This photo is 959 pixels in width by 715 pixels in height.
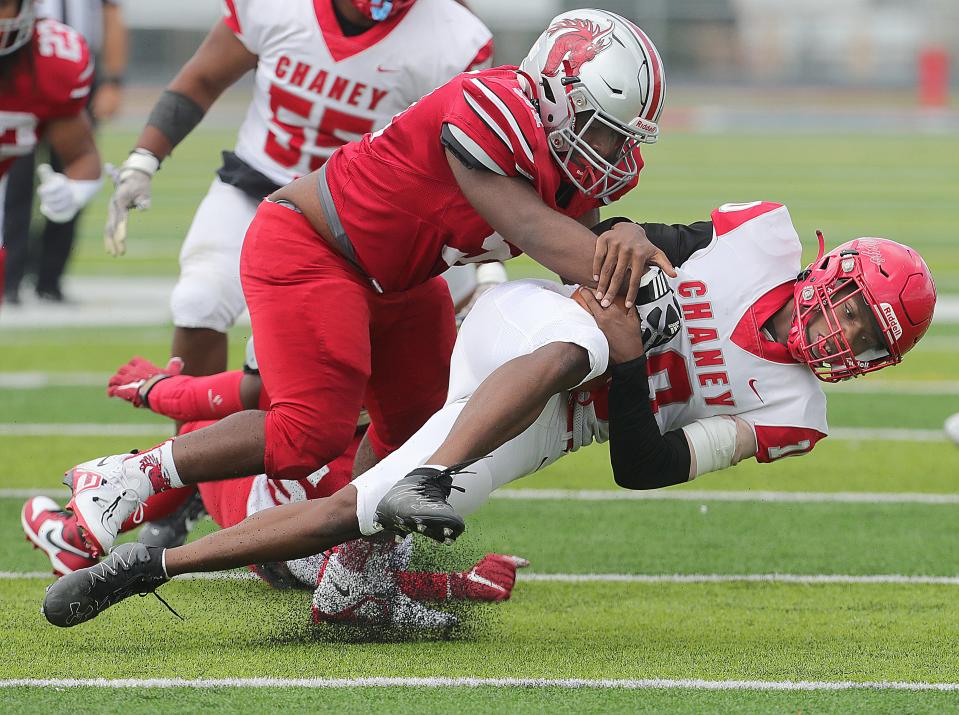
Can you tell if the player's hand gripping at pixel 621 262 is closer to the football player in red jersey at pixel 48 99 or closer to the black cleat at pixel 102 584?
the black cleat at pixel 102 584

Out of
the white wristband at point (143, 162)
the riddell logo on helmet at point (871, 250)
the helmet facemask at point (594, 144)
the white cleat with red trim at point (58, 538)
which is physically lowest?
the white cleat with red trim at point (58, 538)

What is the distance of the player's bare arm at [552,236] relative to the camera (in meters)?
3.45

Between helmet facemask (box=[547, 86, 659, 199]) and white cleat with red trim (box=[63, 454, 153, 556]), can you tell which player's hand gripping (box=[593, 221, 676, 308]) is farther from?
white cleat with red trim (box=[63, 454, 153, 556])

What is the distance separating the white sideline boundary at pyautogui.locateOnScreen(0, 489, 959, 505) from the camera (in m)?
5.26

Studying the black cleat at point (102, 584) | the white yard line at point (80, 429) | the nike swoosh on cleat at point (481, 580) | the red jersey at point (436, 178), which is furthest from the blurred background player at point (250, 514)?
the white yard line at point (80, 429)

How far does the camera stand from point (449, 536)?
122 inches

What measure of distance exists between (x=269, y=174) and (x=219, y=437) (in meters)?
1.35

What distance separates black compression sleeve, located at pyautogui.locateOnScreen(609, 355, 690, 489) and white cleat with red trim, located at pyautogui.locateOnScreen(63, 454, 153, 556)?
1177 millimetres

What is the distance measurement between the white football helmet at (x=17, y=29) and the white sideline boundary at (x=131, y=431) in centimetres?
161

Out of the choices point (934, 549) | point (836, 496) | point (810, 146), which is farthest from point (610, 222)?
point (810, 146)

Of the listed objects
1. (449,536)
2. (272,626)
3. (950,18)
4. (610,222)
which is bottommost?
(950,18)

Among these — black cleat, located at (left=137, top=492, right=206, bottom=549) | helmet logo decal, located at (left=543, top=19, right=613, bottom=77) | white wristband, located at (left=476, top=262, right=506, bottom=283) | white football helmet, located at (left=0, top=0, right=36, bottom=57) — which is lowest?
black cleat, located at (left=137, top=492, right=206, bottom=549)

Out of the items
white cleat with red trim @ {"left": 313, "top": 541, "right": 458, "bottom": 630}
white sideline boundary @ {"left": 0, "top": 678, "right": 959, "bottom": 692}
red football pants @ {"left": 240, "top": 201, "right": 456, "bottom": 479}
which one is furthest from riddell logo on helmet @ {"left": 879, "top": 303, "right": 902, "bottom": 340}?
white cleat with red trim @ {"left": 313, "top": 541, "right": 458, "bottom": 630}

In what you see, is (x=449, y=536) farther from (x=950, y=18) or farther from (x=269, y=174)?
(x=950, y=18)
